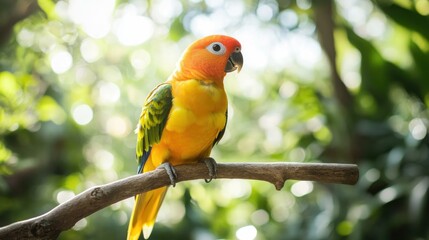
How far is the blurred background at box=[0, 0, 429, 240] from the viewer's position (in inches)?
101

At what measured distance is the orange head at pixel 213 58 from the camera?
5.11 feet

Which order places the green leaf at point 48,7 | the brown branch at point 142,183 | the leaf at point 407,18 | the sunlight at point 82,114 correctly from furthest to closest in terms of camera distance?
the sunlight at point 82,114
the leaf at point 407,18
the green leaf at point 48,7
the brown branch at point 142,183

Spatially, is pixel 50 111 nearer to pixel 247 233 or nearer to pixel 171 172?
pixel 247 233

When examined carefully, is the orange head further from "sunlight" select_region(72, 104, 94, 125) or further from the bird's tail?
"sunlight" select_region(72, 104, 94, 125)

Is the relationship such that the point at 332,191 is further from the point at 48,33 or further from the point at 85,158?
the point at 48,33

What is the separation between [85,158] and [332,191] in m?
1.47

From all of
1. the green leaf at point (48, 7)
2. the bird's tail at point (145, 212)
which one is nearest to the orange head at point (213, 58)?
the bird's tail at point (145, 212)

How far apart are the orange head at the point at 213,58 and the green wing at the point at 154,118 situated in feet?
0.31

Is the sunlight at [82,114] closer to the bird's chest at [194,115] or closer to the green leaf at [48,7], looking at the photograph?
the green leaf at [48,7]

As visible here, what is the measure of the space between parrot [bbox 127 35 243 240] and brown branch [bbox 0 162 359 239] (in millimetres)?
67

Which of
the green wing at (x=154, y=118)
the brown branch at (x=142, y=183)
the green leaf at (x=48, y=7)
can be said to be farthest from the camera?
the green leaf at (x=48, y=7)

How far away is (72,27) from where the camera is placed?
8.74ft

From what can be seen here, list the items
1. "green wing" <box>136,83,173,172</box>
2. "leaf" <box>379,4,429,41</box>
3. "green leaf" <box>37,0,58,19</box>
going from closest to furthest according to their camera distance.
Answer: "green wing" <box>136,83,173,172</box> → "green leaf" <box>37,0,58,19</box> → "leaf" <box>379,4,429,41</box>

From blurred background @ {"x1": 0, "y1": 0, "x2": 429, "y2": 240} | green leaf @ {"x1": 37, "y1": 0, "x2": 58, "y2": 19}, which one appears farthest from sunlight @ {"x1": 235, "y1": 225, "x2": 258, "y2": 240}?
green leaf @ {"x1": 37, "y1": 0, "x2": 58, "y2": 19}
